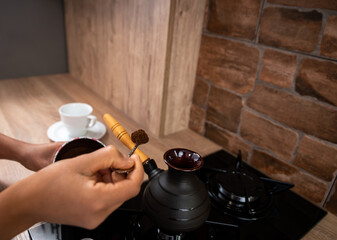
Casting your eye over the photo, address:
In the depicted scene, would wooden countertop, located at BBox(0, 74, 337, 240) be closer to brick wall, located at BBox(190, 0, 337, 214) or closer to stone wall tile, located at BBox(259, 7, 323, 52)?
brick wall, located at BBox(190, 0, 337, 214)

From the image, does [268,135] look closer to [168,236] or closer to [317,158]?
[317,158]

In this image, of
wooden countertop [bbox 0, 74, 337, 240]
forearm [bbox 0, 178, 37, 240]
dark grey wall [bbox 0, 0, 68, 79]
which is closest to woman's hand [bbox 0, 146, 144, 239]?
forearm [bbox 0, 178, 37, 240]

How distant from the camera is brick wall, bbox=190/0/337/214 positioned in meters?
0.67

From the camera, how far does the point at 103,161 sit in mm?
459

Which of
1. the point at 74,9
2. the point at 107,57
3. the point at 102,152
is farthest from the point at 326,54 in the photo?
the point at 74,9

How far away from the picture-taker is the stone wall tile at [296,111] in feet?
2.24

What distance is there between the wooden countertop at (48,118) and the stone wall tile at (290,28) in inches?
16.9

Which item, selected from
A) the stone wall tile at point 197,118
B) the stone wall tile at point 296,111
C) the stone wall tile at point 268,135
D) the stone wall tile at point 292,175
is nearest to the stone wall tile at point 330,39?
the stone wall tile at point 296,111

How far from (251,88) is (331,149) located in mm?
284

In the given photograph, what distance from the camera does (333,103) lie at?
66cm

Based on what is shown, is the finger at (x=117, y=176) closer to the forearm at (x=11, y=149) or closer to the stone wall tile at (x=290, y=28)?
the forearm at (x=11, y=149)

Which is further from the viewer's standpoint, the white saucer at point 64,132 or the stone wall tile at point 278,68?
the white saucer at point 64,132

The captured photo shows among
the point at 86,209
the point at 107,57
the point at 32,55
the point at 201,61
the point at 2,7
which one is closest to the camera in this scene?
the point at 86,209

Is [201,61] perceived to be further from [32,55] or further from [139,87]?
[32,55]
